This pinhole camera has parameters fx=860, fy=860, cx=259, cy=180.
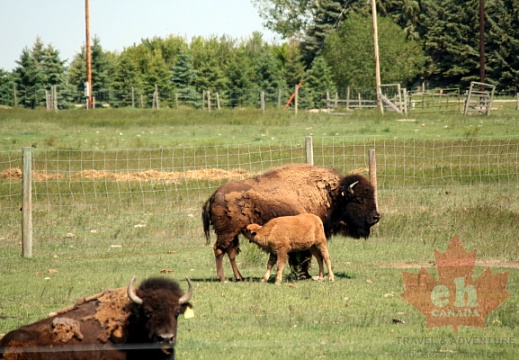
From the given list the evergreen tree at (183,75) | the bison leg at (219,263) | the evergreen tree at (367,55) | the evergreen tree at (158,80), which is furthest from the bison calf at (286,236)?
the evergreen tree at (158,80)

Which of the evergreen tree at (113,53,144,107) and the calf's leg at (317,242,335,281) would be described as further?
the evergreen tree at (113,53,144,107)

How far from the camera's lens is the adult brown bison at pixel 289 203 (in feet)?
44.7

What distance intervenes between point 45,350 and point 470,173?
60.9ft

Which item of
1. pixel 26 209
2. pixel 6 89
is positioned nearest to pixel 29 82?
pixel 6 89

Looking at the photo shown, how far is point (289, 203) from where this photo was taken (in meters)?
14.0

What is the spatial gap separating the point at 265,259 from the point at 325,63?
58435mm

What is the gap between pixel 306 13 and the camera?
9231cm

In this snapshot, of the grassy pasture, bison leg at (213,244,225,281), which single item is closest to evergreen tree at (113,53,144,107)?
the grassy pasture

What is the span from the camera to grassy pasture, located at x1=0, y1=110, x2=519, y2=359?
9219mm

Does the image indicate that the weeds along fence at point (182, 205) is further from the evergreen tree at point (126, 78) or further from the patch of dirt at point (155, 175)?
the evergreen tree at point (126, 78)

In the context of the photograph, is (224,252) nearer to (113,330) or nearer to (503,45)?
(113,330)

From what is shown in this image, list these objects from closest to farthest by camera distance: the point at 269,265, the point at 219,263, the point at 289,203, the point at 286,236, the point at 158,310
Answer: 1. the point at 158,310
2. the point at 286,236
3. the point at 269,265
4. the point at 219,263
5. the point at 289,203

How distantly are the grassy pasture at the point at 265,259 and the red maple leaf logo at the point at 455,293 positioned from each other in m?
0.17

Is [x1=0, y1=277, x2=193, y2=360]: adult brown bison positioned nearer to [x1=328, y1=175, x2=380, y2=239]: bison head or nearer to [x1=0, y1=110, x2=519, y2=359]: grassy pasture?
[x1=0, y1=110, x2=519, y2=359]: grassy pasture
